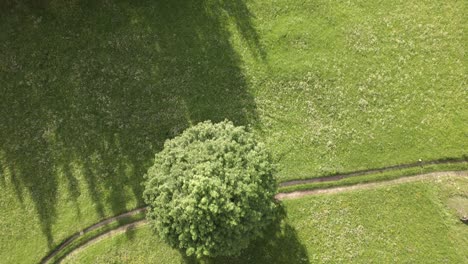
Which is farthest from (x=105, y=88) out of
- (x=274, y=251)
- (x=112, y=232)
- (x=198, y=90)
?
(x=274, y=251)

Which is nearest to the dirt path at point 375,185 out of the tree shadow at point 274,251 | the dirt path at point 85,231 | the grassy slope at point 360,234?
the grassy slope at point 360,234

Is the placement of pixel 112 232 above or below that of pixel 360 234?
above

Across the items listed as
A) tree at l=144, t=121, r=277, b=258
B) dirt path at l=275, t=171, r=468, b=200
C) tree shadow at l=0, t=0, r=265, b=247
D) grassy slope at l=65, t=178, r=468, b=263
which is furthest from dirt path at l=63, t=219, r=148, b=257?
dirt path at l=275, t=171, r=468, b=200

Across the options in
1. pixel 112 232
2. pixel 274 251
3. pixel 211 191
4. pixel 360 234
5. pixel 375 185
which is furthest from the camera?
pixel 375 185

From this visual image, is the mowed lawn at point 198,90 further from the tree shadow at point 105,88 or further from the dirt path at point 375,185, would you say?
the dirt path at point 375,185

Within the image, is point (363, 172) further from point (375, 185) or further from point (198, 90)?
point (198, 90)

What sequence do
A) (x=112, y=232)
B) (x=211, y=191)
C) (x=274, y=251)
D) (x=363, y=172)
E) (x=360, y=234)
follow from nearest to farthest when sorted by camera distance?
1. (x=211, y=191)
2. (x=274, y=251)
3. (x=360, y=234)
4. (x=112, y=232)
5. (x=363, y=172)
